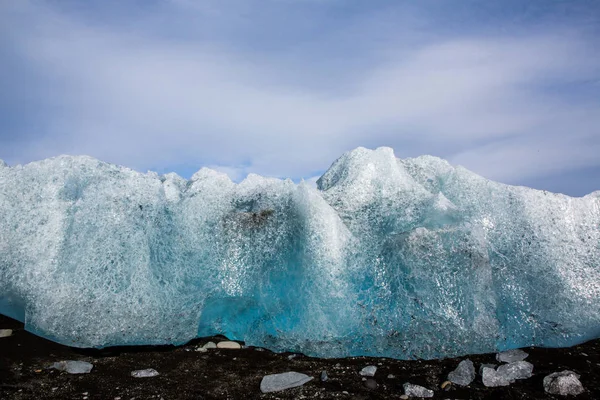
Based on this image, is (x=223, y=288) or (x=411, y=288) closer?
(x=411, y=288)

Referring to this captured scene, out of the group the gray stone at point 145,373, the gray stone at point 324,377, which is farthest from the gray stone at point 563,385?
the gray stone at point 145,373

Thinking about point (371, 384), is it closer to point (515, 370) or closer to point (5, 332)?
point (515, 370)

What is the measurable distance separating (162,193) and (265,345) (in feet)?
7.03

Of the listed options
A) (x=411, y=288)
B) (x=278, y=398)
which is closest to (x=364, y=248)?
(x=411, y=288)

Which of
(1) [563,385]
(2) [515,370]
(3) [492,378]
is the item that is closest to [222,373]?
(3) [492,378]

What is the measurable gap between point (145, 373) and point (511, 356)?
3.33 m

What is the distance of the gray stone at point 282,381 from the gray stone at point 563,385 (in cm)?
189

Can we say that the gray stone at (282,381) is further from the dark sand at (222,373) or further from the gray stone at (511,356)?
the gray stone at (511,356)

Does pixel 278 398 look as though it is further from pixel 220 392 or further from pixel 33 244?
pixel 33 244

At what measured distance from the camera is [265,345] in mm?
4738

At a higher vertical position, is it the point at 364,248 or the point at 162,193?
the point at 162,193

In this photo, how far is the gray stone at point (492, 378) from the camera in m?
3.79

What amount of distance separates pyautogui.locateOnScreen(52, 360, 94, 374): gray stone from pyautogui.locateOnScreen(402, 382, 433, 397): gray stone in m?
2.75

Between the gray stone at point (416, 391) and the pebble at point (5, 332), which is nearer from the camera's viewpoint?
the gray stone at point (416, 391)
